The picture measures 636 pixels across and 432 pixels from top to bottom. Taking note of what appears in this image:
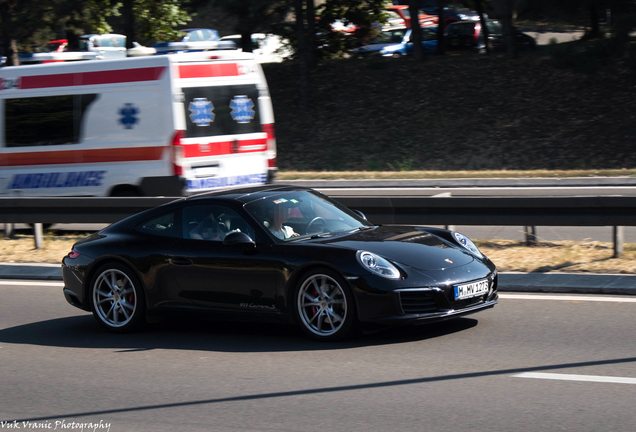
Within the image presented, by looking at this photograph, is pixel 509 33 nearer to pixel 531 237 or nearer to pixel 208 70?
pixel 208 70

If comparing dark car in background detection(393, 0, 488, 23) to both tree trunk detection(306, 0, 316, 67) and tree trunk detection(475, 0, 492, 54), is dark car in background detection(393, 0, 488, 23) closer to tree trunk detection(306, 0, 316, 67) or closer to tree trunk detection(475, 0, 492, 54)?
tree trunk detection(475, 0, 492, 54)

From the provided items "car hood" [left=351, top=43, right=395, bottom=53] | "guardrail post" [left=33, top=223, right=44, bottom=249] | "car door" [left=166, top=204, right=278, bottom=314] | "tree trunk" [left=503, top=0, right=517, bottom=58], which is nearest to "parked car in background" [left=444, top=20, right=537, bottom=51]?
"tree trunk" [left=503, top=0, right=517, bottom=58]

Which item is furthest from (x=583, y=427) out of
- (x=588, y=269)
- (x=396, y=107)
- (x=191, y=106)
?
(x=396, y=107)

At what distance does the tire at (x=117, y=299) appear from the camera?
24.7ft

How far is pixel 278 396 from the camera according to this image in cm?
547

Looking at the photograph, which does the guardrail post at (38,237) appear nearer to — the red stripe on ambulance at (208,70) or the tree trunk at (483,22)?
the red stripe on ambulance at (208,70)

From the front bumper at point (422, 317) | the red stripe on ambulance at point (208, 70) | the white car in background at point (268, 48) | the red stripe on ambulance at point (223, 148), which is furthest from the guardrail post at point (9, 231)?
the white car in background at point (268, 48)

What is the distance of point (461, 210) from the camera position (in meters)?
10.2

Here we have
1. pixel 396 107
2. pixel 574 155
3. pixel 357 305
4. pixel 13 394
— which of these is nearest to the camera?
pixel 13 394

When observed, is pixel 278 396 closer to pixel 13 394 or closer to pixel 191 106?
pixel 13 394

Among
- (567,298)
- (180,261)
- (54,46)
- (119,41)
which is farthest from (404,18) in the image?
(180,261)

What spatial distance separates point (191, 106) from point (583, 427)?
29.7 ft

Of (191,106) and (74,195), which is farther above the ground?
(191,106)

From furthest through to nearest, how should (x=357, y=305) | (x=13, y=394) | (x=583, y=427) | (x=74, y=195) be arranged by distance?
(x=74, y=195) → (x=357, y=305) → (x=13, y=394) → (x=583, y=427)
